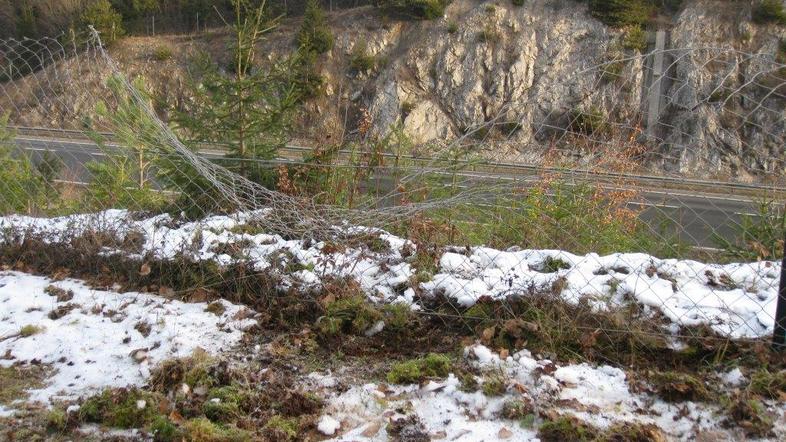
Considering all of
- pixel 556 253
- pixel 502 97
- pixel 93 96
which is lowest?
pixel 502 97

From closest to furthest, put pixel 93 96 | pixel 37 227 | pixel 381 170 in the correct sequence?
pixel 37 227 < pixel 381 170 < pixel 93 96

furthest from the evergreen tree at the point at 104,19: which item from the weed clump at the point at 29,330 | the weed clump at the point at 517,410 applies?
the weed clump at the point at 517,410

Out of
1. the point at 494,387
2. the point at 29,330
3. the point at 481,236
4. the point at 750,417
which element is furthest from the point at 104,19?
the point at 750,417

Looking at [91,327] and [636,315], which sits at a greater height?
[636,315]

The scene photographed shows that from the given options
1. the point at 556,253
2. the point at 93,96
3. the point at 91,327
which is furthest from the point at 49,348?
the point at 93,96

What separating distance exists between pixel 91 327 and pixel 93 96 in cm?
292

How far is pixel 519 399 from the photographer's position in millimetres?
2645

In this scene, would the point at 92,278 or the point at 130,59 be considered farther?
the point at 130,59

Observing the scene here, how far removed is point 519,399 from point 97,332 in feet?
6.93

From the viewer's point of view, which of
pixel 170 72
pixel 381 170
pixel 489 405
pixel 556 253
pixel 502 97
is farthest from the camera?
pixel 170 72

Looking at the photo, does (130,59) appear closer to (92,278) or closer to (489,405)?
(92,278)

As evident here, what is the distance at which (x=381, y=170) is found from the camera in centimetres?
520

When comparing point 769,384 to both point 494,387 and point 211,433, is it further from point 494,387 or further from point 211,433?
point 211,433

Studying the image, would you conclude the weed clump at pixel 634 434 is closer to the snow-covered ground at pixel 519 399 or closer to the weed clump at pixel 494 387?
the snow-covered ground at pixel 519 399
